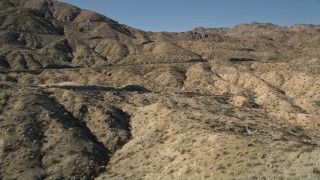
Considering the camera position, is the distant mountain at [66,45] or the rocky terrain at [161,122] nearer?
the rocky terrain at [161,122]

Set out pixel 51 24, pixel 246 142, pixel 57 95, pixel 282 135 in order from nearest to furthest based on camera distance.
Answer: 1. pixel 246 142
2. pixel 282 135
3. pixel 57 95
4. pixel 51 24

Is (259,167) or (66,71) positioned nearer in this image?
(259,167)

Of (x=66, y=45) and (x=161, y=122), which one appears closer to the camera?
(x=161, y=122)

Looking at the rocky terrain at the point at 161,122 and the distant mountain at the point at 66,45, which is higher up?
the distant mountain at the point at 66,45

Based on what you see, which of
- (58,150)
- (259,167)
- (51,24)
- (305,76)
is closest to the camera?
(259,167)

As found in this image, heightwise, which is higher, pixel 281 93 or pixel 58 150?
pixel 281 93

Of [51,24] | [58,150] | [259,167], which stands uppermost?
[51,24]

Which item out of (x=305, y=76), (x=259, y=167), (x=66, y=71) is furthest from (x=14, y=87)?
(x=305, y=76)

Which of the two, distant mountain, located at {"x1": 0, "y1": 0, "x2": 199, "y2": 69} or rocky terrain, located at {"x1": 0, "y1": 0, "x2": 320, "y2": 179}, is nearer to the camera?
rocky terrain, located at {"x1": 0, "y1": 0, "x2": 320, "y2": 179}

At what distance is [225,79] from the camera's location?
122750mm

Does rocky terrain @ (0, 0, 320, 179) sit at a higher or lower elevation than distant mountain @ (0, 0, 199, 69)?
lower

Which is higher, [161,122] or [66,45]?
[66,45]

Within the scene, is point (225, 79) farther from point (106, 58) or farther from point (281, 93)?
point (106, 58)

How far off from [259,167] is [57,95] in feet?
160
